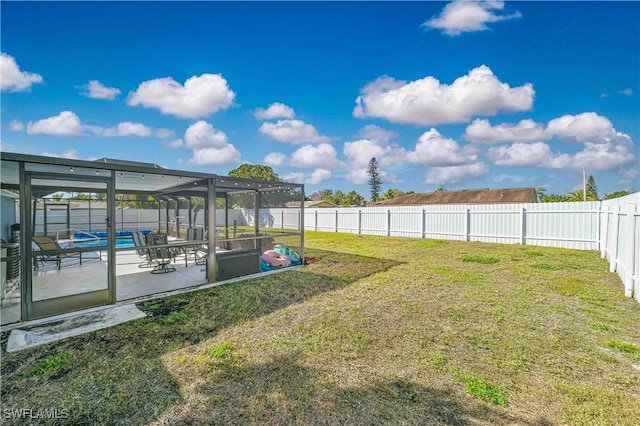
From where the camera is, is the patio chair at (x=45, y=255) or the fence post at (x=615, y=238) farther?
the fence post at (x=615, y=238)

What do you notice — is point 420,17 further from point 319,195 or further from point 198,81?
point 319,195

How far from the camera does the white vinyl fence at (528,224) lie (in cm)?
545

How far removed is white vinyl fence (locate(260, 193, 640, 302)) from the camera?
5.45 metres

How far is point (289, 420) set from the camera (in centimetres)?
220

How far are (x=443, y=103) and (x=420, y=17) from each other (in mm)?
10237

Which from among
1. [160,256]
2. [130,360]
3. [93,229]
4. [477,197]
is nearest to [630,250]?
[130,360]

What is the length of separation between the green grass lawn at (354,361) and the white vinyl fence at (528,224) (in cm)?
119

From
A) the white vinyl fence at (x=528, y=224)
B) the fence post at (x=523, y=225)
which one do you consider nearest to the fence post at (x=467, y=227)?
the white vinyl fence at (x=528, y=224)

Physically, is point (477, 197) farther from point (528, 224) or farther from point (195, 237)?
point (195, 237)

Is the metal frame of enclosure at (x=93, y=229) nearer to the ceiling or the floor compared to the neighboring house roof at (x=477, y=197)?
nearer to the floor

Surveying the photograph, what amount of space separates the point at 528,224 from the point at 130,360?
43.5ft

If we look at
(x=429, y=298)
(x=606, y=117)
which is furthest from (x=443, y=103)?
(x=429, y=298)

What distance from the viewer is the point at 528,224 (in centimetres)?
1128

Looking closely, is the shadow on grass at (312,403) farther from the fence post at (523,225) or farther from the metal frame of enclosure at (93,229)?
the fence post at (523,225)
